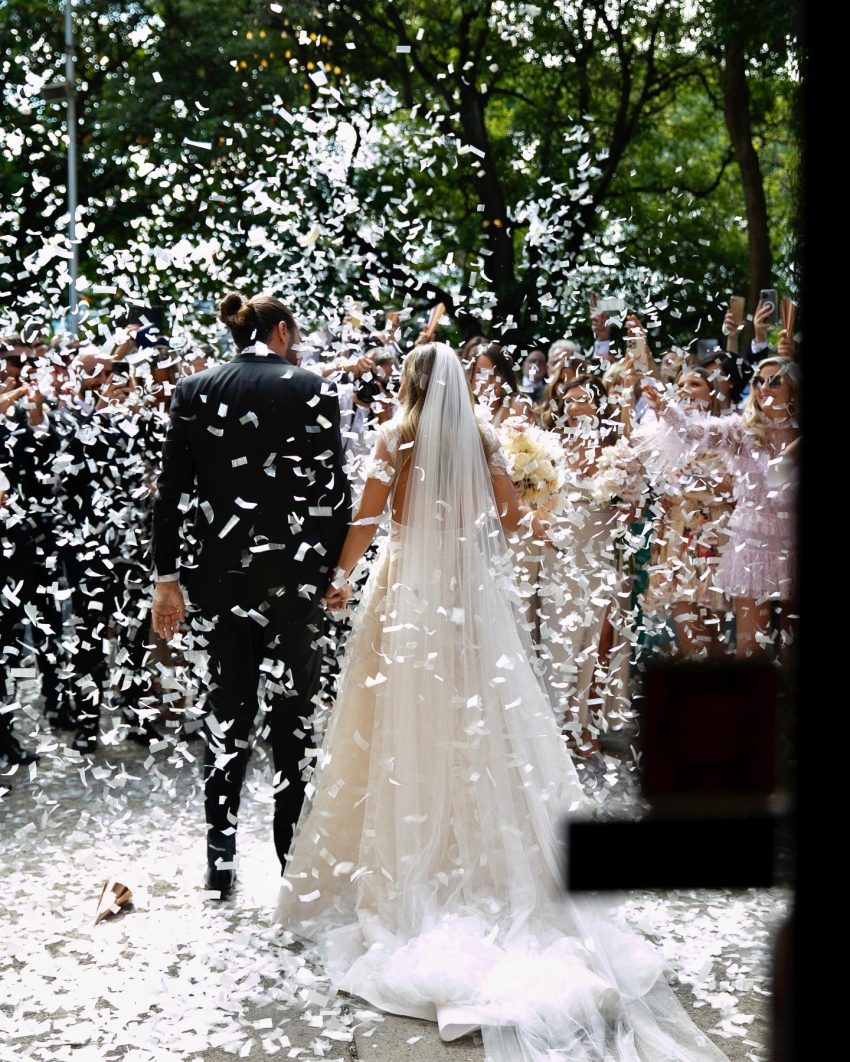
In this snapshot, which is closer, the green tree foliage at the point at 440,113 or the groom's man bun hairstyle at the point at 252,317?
the groom's man bun hairstyle at the point at 252,317

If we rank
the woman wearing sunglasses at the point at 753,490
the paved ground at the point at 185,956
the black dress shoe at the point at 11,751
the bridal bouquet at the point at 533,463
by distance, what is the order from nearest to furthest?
the paved ground at the point at 185,956, the bridal bouquet at the point at 533,463, the black dress shoe at the point at 11,751, the woman wearing sunglasses at the point at 753,490

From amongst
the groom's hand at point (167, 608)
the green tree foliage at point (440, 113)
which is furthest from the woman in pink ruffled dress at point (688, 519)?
the green tree foliage at point (440, 113)

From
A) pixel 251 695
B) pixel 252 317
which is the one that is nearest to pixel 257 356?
pixel 252 317

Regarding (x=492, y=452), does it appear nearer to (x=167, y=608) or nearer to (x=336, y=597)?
(x=336, y=597)

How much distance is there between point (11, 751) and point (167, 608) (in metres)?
2.02

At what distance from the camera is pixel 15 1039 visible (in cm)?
340

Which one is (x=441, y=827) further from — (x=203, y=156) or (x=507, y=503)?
(x=203, y=156)

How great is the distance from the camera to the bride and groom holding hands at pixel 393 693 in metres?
3.71

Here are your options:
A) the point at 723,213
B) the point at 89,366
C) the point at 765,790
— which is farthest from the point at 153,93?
the point at 765,790

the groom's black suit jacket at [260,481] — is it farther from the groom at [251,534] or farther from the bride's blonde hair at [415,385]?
the bride's blonde hair at [415,385]

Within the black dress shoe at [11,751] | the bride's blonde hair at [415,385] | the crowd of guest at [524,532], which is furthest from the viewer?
the crowd of guest at [524,532]

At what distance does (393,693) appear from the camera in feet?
13.8

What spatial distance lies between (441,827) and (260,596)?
3.57 ft

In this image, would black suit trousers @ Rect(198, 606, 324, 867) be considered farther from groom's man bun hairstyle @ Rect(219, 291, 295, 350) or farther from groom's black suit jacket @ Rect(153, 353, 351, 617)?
groom's man bun hairstyle @ Rect(219, 291, 295, 350)
